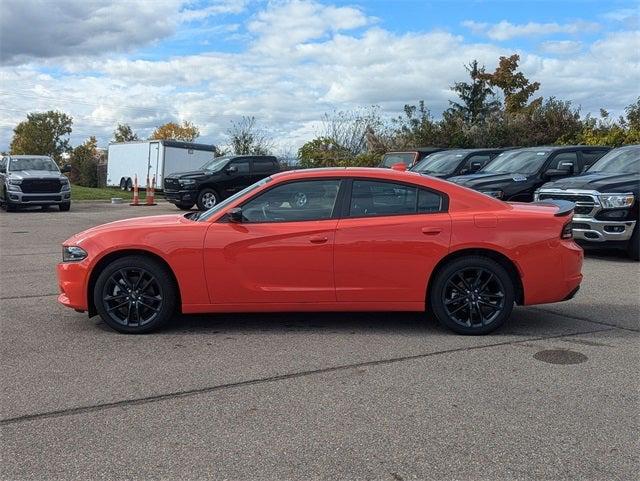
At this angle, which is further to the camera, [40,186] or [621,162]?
[40,186]

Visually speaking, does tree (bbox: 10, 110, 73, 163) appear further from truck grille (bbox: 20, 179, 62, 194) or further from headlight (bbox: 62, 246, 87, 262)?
headlight (bbox: 62, 246, 87, 262)

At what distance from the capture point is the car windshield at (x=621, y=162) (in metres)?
10.9

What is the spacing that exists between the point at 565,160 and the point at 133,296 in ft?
32.9

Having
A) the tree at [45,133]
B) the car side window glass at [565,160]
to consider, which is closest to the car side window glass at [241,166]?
the car side window glass at [565,160]

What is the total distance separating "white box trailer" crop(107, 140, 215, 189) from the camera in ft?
106

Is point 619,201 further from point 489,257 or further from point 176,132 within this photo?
Result: point 176,132

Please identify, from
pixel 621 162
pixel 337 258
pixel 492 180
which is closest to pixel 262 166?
pixel 492 180

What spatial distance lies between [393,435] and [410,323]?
8.47 ft

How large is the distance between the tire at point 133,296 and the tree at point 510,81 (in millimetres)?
35617

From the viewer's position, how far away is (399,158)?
19391 millimetres

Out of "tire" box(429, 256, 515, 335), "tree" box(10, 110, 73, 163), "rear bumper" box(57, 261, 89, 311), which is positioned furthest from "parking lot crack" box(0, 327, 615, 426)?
"tree" box(10, 110, 73, 163)

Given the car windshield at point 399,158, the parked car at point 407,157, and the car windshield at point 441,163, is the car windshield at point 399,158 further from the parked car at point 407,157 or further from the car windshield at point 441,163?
the car windshield at point 441,163

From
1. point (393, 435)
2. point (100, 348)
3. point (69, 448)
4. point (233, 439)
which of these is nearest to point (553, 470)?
point (393, 435)

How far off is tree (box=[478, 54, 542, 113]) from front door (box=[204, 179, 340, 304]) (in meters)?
35.2
